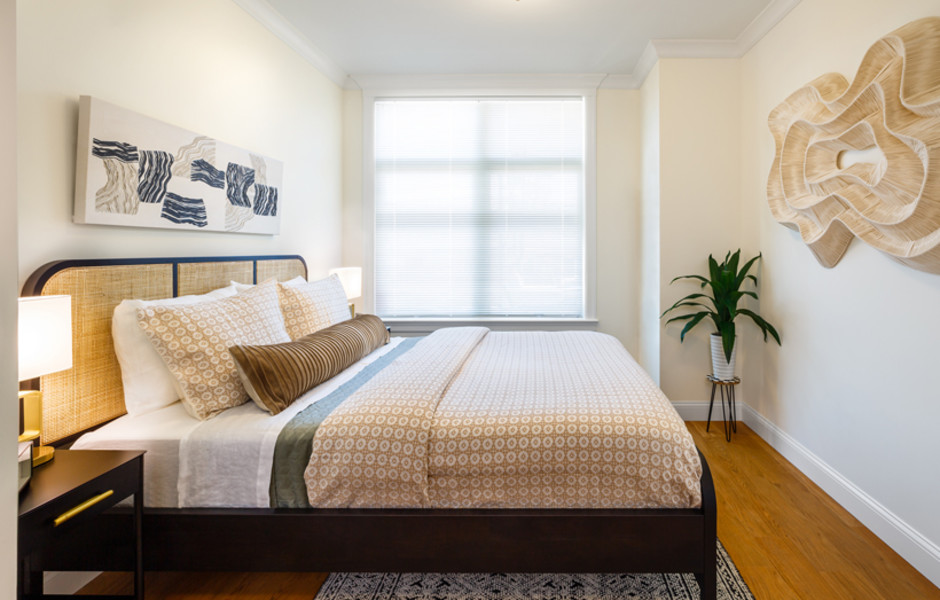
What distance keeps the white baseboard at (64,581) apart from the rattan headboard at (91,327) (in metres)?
0.46

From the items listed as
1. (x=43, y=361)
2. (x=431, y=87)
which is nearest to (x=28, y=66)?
(x=43, y=361)

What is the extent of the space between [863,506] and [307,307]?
110 inches

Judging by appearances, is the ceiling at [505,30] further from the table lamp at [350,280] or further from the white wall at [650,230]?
the table lamp at [350,280]

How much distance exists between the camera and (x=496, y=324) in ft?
14.3

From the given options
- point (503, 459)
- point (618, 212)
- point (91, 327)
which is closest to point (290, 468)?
point (503, 459)

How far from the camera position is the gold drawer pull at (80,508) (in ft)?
4.12

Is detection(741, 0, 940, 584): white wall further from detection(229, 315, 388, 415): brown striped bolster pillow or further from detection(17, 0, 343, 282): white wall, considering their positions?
detection(17, 0, 343, 282): white wall

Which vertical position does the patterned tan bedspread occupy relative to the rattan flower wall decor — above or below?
below

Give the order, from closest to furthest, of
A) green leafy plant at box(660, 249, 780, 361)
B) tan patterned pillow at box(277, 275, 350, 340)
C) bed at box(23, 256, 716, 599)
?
bed at box(23, 256, 716, 599), tan patterned pillow at box(277, 275, 350, 340), green leafy plant at box(660, 249, 780, 361)

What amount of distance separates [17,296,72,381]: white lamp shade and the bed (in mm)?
281

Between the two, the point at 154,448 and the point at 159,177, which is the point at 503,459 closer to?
the point at 154,448

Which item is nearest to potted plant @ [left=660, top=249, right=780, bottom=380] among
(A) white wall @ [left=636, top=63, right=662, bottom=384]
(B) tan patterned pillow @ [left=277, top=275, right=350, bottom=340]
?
(A) white wall @ [left=636, top=63, right=662, bottom=384]

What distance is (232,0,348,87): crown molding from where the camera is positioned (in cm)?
291

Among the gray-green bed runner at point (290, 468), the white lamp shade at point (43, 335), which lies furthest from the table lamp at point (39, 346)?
the gray-green bed runner at point (290, 468)
